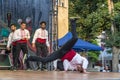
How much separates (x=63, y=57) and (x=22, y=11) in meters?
9.80

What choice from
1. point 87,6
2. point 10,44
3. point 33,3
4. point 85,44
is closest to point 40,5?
point 33,3

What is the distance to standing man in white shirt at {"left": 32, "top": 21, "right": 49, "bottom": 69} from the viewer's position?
54.1 feet

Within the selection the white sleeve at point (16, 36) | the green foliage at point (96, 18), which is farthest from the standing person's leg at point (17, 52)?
the green foliage at point (96, 18)

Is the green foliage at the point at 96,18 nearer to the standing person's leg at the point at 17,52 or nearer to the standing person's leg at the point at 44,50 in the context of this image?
the standing person's leg at the point at 44,50

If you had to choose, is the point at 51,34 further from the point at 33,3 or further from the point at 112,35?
the point at 112,35

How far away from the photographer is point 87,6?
120ft

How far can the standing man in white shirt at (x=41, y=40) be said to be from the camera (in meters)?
16.5

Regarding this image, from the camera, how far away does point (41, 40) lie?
657 inches

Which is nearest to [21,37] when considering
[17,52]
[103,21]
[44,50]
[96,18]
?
[17,52]

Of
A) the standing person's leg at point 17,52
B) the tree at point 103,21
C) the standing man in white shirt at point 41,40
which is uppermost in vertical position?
the tree at point 103,21

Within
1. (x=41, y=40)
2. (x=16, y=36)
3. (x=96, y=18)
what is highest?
(x=96, y=18)

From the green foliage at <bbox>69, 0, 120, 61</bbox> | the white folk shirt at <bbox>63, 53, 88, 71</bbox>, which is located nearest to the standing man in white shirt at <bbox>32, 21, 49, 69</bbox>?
the white folk shirt at <bbox>63, 53, 88, 71</bbox>

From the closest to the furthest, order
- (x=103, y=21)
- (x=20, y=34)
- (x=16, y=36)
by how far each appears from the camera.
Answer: (x=20, y=34) < (x=16, y=36) < (x=103, y=21)

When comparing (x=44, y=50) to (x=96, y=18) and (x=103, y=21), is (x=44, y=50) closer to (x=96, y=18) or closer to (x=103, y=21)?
(x=96, y=18)
